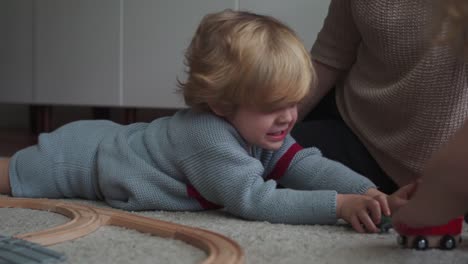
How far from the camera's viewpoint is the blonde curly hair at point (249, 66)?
0.93 metres

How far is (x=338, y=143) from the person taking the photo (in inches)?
45.9

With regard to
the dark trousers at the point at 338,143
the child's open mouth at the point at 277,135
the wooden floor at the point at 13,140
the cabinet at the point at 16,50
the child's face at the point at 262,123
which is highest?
the child's face at the point at 262,123

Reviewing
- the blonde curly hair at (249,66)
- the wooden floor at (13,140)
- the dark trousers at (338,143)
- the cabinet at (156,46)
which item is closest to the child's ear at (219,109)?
the blonde curly hair at (249,66)

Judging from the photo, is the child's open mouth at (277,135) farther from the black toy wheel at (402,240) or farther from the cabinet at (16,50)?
the cabinet at (16,50)

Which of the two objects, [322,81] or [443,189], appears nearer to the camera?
[443,189]

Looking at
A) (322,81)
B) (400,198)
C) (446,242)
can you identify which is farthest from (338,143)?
(446,242)

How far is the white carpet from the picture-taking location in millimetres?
683

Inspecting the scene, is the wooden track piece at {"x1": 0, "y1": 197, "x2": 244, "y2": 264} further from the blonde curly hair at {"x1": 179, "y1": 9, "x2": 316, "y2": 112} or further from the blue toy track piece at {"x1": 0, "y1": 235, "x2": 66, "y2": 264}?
the blonde curly hair at {"x1": 179, "y1": 9, "x2": 316, "y2": 112}

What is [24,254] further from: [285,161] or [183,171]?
[285,161]

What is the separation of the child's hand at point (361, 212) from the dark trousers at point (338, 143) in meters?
0.26

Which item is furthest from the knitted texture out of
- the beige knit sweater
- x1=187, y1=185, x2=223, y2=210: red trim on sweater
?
the beige knit sweater

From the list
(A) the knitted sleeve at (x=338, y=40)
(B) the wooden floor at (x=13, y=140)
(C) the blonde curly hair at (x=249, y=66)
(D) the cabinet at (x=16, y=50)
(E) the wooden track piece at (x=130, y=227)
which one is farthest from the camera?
(D) the cabinet at (x=16, y=50)

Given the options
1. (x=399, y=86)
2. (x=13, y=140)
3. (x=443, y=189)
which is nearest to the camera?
(x=443, y=189)

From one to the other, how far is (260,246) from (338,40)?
22.0 inches
